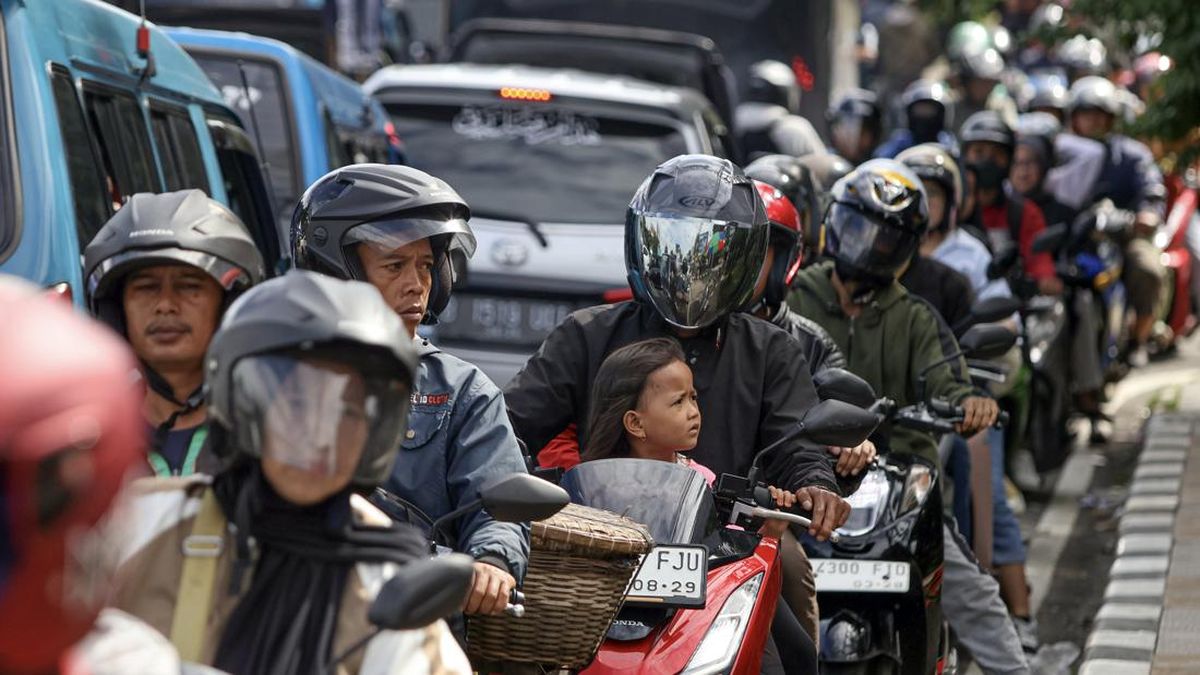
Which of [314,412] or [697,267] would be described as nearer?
[314,412]

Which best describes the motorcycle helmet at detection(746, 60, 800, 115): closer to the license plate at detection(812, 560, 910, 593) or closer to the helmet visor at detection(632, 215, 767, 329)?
the license plate at detection(812, 560, 910, 593)

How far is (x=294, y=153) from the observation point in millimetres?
9812

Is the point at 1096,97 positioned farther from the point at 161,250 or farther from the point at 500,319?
the point at 161,250

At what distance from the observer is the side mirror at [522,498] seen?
144 inches

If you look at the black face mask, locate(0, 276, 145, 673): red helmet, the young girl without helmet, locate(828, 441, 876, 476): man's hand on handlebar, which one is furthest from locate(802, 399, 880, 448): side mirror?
the black face mask

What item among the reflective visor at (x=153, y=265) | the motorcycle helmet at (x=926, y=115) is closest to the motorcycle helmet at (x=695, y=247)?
the reflective visor at (x=153, y=265)

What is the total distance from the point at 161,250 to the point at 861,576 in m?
2.52

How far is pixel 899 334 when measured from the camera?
23.3 feet

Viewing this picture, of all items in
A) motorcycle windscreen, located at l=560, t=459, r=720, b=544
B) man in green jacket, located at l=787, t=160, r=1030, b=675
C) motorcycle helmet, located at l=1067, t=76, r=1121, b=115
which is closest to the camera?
motorcycle windscreen, located at l=560, t=459, r=720, b=544

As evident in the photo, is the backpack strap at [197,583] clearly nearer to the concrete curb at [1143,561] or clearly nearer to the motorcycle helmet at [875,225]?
the motorcycle helmet at [875,225]

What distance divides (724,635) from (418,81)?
23.3 feet

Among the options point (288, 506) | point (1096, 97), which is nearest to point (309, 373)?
point (288, 506)

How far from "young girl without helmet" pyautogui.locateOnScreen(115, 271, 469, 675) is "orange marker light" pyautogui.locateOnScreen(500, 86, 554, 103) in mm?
7884

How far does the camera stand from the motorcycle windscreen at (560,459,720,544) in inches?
185
